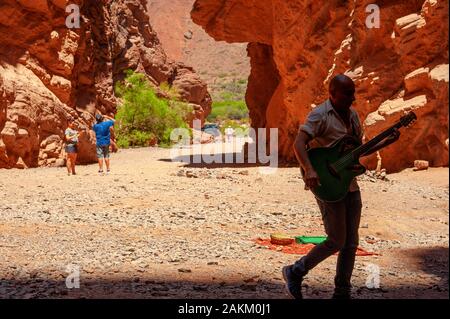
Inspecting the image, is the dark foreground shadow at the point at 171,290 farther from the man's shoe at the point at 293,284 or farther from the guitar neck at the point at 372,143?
the guitar neck at the point at 372,143

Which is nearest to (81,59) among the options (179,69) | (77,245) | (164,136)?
(164,136)

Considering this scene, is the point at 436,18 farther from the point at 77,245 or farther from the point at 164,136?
the point at 164,136

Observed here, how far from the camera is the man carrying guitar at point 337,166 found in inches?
144

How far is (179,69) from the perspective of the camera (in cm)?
4194

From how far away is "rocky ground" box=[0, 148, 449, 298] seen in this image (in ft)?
15.1

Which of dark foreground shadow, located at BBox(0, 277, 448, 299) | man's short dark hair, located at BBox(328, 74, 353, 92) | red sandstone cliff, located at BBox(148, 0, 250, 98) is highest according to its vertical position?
red sandstone cliff, located at BBox(148, 0, 250, 98)

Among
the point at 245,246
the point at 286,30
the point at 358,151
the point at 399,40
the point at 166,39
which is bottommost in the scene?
the point at 245,246

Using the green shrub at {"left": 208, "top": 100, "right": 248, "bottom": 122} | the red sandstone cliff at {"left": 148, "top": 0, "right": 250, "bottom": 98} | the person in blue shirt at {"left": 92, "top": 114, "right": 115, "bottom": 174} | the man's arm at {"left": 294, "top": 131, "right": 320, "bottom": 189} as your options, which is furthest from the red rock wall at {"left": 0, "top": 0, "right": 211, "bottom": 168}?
the red sandstone cliff at {"left": 148, "top": 0, "right": 250, "bottom": 98}

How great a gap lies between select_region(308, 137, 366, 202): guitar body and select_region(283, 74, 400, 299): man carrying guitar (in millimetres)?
33

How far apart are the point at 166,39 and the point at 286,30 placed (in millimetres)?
89766

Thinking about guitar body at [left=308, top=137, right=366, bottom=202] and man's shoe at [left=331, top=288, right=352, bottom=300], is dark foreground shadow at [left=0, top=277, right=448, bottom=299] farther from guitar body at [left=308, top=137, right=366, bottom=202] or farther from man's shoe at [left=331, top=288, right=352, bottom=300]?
guitar body at [left=308, top=137, right=366, bottom=202]

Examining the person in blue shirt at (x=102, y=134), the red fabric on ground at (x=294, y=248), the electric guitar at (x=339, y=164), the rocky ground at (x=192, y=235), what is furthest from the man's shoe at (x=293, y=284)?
the person in blue shirt at (x=102, y=134)

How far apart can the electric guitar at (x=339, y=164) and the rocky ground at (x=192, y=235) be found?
108 cm

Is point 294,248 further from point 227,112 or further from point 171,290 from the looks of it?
point 227,112
